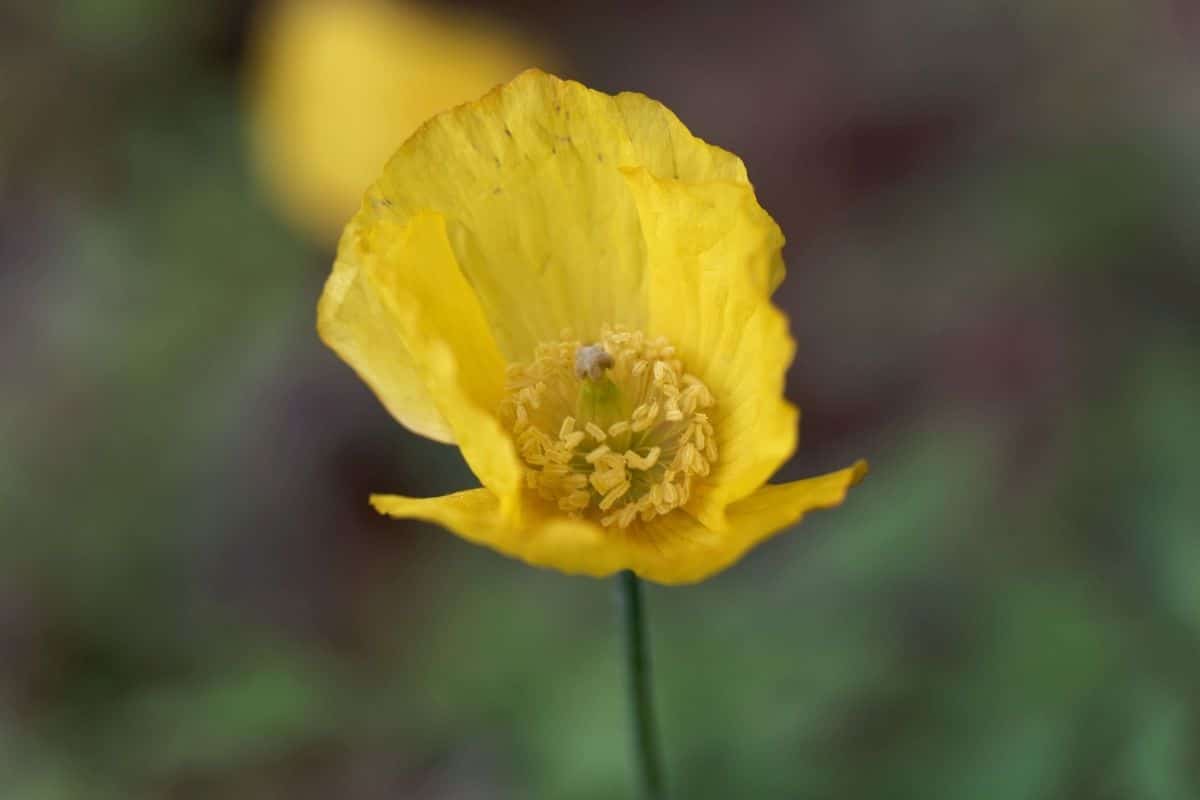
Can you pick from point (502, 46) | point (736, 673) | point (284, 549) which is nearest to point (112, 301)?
point (284, 549)

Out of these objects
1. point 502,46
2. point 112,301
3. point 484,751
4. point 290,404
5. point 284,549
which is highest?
point 502,46

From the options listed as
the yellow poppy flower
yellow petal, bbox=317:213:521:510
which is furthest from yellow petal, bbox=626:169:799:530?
yellow petal, bbox=317:213:521:510

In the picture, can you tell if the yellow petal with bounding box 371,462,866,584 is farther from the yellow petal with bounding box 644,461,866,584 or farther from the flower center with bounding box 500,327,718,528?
the flower center with bounding box 500,327,718,528

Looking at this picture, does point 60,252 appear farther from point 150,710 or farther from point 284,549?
point 150,710

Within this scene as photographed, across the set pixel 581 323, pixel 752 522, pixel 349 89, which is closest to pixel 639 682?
pixel 752 522

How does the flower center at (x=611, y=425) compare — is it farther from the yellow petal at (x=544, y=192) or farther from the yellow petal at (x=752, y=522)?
the yellow petal at (x=752, y=522)

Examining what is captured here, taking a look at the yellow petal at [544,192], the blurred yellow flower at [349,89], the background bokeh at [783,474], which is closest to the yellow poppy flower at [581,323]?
the yellow petal at [544,192]
